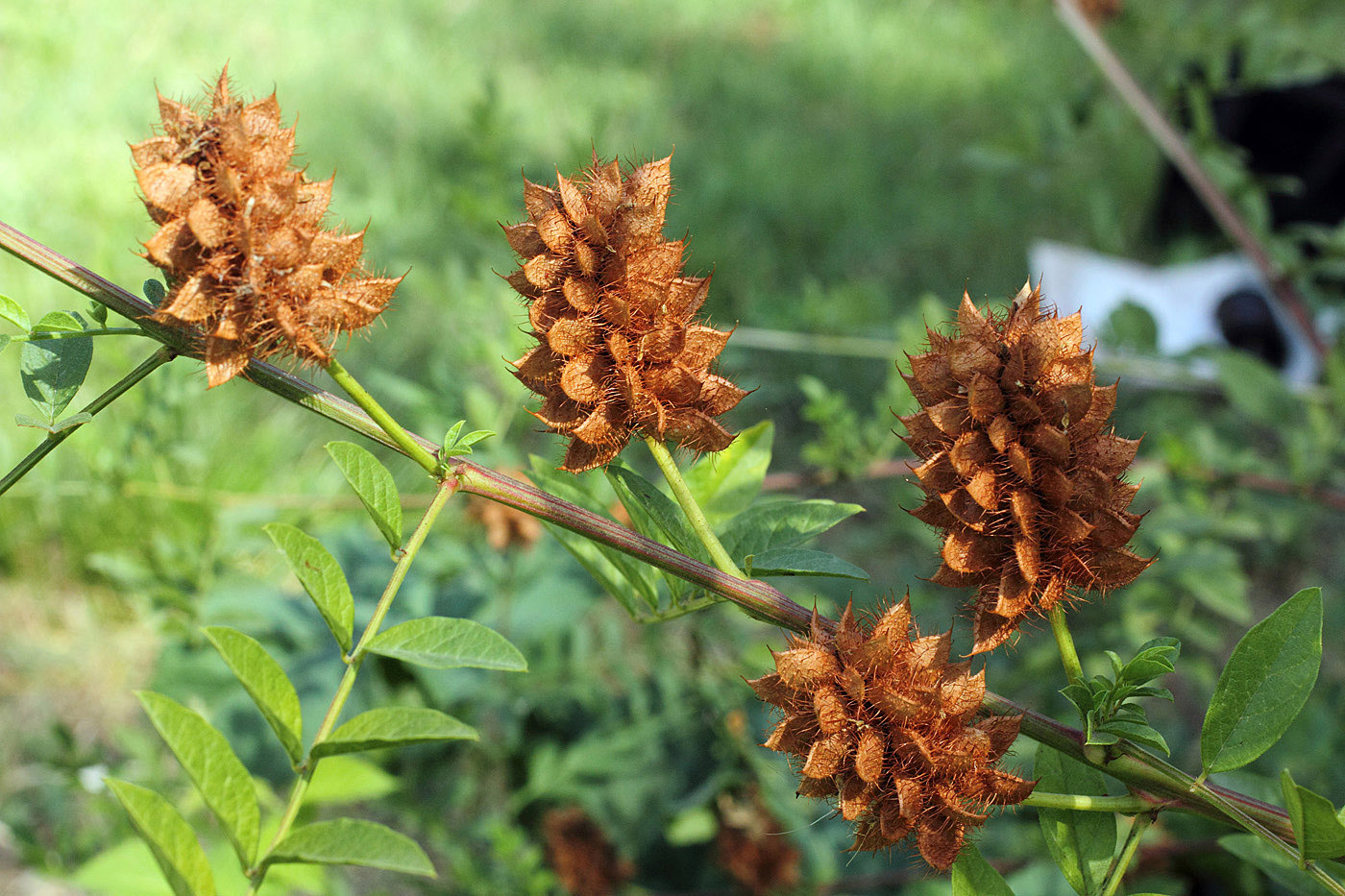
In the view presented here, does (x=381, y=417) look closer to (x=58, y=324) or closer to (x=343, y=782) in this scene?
(x=58, y=324)

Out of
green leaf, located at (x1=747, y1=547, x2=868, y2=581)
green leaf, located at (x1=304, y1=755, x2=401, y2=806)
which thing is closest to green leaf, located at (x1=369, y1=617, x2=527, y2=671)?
green leaf, located at (x1=747, y1=547, x2=868, y2=581)

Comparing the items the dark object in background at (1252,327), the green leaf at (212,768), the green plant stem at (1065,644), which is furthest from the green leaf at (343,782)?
the dark object in background at (1252,327)

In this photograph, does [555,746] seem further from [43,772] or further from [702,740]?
[43,772]

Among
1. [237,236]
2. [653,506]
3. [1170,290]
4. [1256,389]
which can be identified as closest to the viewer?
[237,236]

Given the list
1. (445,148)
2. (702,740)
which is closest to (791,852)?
(702,740)

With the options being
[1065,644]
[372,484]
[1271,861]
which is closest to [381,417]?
[372,484]

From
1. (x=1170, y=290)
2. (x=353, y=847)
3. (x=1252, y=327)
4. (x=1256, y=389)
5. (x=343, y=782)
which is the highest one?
(x=1170, y=290)

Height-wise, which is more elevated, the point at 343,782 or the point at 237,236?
the point at 237,236
